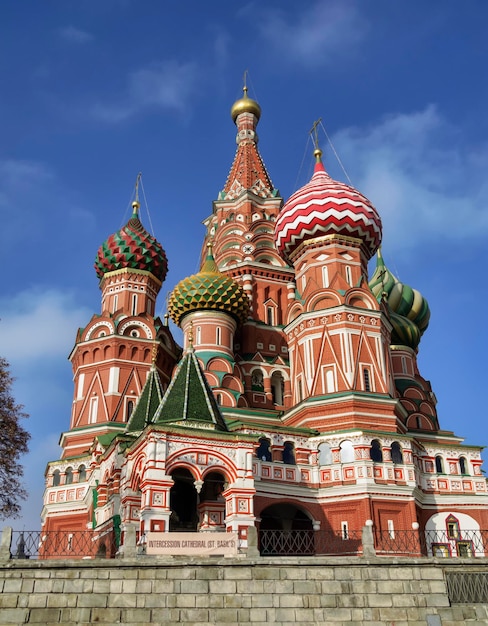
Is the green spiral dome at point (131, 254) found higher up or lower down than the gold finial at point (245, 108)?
lower down

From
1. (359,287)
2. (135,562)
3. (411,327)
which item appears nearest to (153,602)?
(135,562)

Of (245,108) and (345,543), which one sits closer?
(345,543)

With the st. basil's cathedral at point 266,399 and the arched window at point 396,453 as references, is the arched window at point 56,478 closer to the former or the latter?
the st. basil's cathedral at point 266,399

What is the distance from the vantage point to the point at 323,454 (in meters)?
22.8

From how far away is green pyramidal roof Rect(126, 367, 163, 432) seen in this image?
66.8 ft

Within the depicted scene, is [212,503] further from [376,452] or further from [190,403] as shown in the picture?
[376,452]

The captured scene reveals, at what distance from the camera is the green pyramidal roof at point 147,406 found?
20375 millimetres

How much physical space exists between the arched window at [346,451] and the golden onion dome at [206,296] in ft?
26.3

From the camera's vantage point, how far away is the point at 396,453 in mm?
22938

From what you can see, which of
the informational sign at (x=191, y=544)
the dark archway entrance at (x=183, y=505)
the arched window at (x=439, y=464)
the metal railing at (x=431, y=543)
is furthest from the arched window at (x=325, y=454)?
the informational sign at (x=191, y=544)

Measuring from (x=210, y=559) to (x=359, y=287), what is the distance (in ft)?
52.2

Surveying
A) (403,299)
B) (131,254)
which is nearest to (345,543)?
(403,299)

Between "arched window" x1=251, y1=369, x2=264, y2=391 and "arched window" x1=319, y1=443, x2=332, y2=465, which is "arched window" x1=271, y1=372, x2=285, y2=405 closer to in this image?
"arched window" x1=251, y1=369, x2=264, y2=391

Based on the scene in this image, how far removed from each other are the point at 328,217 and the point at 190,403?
38.6 feet
